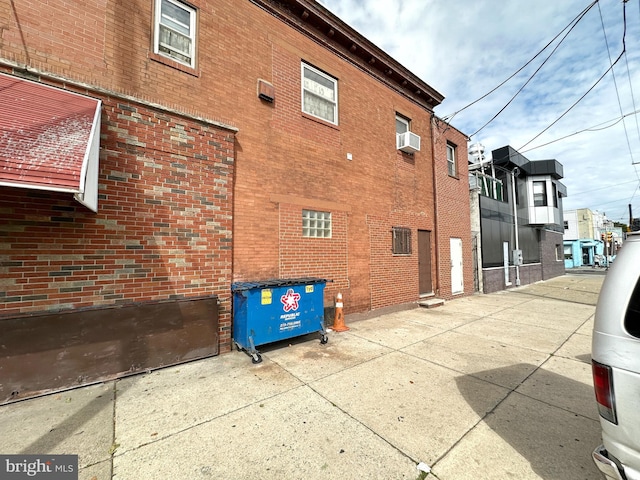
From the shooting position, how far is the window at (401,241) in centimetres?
870

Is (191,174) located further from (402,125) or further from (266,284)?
(402,125)

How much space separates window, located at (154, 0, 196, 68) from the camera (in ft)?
16.0

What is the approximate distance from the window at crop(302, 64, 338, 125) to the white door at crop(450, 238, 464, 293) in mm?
Result: 7084

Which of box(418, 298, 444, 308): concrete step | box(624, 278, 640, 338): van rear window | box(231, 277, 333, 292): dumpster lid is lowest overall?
box(418, 298, 444, 308): concrete step

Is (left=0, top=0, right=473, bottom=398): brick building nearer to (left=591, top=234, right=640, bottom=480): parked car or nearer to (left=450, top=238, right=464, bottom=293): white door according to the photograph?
(left=450, top=238, right=464, bottom=293): white door

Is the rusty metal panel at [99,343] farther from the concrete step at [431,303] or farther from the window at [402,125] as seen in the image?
the window at [402,125]

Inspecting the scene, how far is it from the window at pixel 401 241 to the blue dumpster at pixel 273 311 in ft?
13.1

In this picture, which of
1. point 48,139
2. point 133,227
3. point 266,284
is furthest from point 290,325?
point 48,139

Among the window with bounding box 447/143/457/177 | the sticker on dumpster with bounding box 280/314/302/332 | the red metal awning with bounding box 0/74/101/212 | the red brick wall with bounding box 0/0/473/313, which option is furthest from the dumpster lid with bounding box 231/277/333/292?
the window with bounding box 447/143/457/177

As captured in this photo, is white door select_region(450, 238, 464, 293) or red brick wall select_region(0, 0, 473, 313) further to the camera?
white door select_region(450, 238, 464, 293)

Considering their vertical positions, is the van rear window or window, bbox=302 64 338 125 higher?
window, bbox=302 64 338 125

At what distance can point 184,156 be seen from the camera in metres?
4.75

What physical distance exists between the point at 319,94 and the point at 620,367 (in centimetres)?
746

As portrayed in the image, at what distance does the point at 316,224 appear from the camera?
681 centimetres
